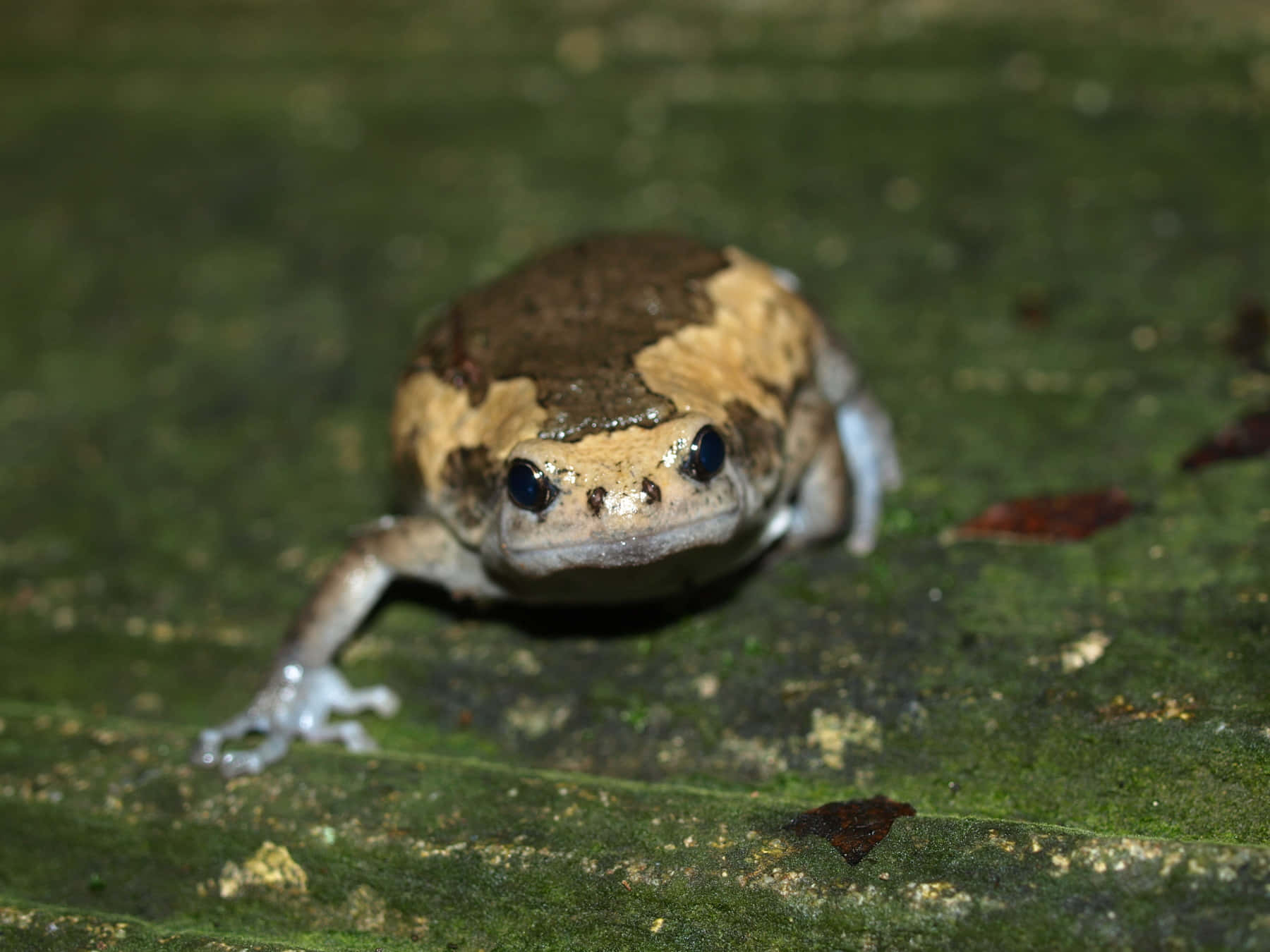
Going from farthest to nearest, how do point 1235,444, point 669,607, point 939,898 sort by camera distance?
point 1235,444
point 669,607
point 939,898

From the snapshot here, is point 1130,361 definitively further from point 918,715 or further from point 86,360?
point 86,360

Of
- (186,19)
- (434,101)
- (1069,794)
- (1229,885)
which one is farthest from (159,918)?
(186,19)

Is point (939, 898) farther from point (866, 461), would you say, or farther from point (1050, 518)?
point (866, 461)

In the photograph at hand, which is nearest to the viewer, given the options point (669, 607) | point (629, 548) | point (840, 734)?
point (629, 548)

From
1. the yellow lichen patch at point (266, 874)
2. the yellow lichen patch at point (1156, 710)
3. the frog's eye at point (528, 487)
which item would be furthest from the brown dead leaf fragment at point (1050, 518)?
the yellow lichen patch at point (266, 874)

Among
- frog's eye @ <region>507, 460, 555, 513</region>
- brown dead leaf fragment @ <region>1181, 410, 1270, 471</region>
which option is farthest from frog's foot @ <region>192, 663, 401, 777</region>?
brown dead leaf fragment @ <region>1181, 410, 1270, 471</region>

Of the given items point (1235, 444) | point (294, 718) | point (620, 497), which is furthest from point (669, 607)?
point (1235, 444)
